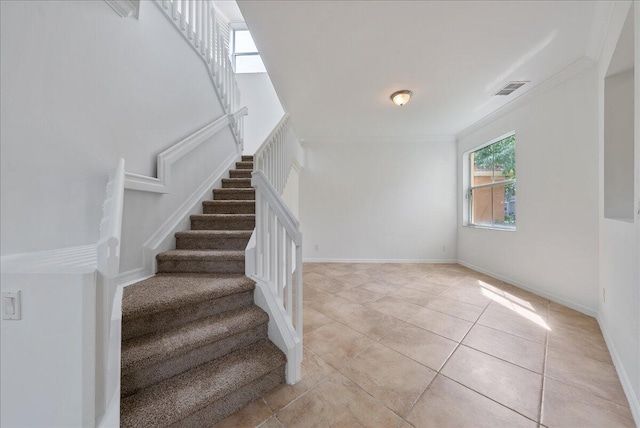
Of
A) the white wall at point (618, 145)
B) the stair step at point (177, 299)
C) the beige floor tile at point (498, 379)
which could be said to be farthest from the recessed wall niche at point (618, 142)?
the stair step at point (177, 299)

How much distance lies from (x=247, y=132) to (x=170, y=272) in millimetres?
3932

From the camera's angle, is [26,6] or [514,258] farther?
[514,258]

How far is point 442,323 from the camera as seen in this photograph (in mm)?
2131

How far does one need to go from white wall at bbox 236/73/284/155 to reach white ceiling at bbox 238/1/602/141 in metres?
2.03

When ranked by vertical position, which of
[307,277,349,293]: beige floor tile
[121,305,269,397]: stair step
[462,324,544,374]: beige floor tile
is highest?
[121,305,269,397]: stair step

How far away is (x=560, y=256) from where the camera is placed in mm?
2512

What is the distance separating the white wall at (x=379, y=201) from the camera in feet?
14.4

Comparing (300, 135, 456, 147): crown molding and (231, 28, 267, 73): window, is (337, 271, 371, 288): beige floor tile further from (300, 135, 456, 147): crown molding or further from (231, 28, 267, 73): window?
(231, 28, 267, 73): window

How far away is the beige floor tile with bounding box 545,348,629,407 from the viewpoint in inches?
52.3

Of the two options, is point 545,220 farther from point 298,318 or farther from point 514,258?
point 298,318

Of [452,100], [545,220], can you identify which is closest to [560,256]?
[545,220]

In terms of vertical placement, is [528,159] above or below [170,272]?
above

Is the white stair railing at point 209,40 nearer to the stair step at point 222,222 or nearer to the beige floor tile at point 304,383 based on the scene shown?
the stair step at point 222,222

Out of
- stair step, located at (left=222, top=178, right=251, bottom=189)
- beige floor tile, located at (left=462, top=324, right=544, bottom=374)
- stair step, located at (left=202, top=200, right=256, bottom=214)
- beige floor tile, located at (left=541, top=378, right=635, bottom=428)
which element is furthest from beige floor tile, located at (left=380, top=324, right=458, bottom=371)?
stair step, located at (left=222, top=178, right=251, bottom=189)
